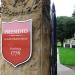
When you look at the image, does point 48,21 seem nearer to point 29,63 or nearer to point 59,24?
point 29,63

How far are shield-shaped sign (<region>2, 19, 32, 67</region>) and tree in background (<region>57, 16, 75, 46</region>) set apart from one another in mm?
59635

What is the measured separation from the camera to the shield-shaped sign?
253 inches

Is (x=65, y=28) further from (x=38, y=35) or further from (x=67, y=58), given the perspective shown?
(x=38, y=35)

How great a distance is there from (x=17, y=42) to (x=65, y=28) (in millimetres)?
62479

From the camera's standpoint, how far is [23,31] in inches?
254

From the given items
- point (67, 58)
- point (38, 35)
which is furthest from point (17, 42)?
point (67, 58)

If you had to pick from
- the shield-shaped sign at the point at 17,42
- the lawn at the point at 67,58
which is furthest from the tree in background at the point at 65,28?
the shield-shaped sign at the point at 17,42

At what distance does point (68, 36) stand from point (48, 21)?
63.0 meters

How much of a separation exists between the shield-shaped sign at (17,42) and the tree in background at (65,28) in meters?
59.6

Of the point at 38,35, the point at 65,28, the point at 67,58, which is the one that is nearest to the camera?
the point at 38,35

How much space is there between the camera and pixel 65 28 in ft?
225

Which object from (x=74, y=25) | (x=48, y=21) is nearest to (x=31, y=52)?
(x=48, y=21)

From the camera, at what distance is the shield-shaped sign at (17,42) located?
21.0 ft

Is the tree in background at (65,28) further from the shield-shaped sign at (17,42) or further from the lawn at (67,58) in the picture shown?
the shield-shaped sign at (17,42)
